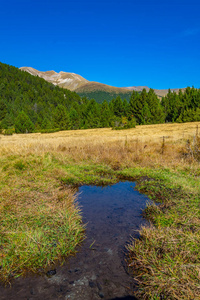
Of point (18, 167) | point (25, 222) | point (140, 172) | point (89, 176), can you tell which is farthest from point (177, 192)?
point (18, 167)

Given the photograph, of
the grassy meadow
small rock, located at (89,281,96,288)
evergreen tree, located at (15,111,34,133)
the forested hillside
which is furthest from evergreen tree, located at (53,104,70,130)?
small rock, located at (89,281,96,288)

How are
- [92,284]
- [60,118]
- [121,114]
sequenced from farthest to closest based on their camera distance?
[121,114] → [60,118] → [92,284]

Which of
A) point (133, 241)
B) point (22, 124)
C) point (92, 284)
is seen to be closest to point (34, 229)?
point (92, 284)

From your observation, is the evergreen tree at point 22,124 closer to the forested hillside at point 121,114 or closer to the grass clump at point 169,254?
the forested hillside at point 121,114

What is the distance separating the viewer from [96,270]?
3258mm

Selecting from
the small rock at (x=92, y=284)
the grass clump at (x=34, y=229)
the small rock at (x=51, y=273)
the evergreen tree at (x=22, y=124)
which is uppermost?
the evergreen tree at (x=22, y=124)

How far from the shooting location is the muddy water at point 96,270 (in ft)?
9.29

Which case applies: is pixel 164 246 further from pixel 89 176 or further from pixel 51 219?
pixel 89 176

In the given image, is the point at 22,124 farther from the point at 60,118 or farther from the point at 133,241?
the point at 133,241

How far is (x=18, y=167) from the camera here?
8664mm

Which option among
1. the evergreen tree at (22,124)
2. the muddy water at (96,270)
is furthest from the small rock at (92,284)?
the evergreen tree at (22,124)

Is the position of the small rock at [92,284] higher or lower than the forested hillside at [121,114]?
lower

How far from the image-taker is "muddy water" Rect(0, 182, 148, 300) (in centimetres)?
283

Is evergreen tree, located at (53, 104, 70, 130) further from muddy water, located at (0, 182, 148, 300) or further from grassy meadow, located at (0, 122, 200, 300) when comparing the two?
muddy water, located at (0, 182, 148, 300)
